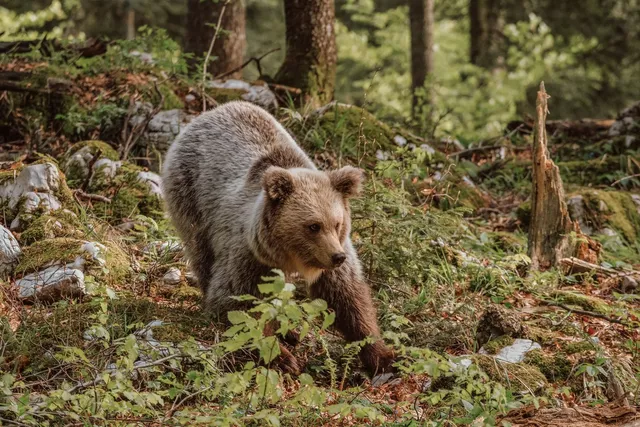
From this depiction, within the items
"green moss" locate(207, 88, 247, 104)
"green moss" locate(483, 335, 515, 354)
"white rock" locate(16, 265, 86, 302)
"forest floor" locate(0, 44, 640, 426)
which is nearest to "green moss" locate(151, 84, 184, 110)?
"forest floor" locate(0, 44, 640, 426)

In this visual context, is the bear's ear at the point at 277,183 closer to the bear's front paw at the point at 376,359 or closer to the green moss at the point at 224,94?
the bear's front paw at the point at 376,359

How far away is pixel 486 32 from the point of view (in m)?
20.3

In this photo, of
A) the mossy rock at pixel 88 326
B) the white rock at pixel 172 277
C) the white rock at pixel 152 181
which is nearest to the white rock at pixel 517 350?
the mossy rock at pixel 88 326

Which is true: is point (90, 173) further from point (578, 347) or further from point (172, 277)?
point (578, 347)

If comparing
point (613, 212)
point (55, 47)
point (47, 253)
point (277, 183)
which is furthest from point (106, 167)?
point (613, 212)

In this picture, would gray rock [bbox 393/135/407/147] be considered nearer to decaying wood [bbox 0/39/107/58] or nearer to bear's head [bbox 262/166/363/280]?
bear's head [bbox 262/166/363/280]

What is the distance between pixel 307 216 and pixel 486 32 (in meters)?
16.5

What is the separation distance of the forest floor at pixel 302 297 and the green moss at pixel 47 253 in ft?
0.06

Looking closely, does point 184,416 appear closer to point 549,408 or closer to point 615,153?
point 549,408

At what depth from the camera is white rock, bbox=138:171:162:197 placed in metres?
7.65

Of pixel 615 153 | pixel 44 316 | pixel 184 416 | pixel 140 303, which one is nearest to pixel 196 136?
pixel 140 303

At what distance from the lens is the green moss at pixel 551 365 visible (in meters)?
4.94

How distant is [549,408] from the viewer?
4.13m

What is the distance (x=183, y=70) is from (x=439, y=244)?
13.8 ft
